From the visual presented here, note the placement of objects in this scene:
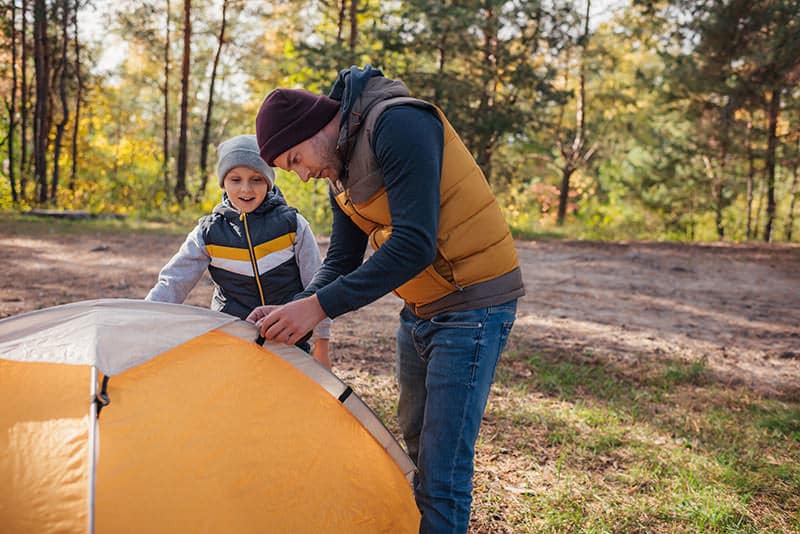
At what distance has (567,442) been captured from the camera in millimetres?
3629

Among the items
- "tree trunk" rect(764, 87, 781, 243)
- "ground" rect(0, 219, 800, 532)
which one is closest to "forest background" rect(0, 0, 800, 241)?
"tree trunk" rect(764, 87, 781, 243)

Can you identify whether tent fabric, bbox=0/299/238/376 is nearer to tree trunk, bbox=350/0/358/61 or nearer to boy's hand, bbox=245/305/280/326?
boy's hand, bbox=245/305/280/326

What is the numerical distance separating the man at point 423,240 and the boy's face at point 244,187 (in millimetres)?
988

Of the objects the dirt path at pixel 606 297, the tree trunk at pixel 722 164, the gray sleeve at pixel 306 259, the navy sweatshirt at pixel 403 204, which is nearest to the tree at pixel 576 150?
the tree trunk at pixel 722 164

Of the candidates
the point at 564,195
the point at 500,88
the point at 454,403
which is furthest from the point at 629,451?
the point at 564,195

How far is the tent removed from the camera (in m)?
1.71

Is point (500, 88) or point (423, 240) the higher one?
point (500, 88)

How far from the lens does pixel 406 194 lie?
1.71 m

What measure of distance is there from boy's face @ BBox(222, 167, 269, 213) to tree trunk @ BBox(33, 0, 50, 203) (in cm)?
1317

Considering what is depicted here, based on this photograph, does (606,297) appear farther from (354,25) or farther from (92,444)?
(354,25)

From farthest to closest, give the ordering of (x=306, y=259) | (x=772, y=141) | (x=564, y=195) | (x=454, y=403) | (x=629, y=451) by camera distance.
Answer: (x=564, y=195)
(x=772, y=141)
(x=629, y=451)
(x=306, y=259)
(x=454, y=403)

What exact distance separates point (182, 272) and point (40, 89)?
1358cm

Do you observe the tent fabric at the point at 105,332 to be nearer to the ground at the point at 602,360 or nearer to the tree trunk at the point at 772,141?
the ground at the point at 602,360

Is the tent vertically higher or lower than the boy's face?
lower
